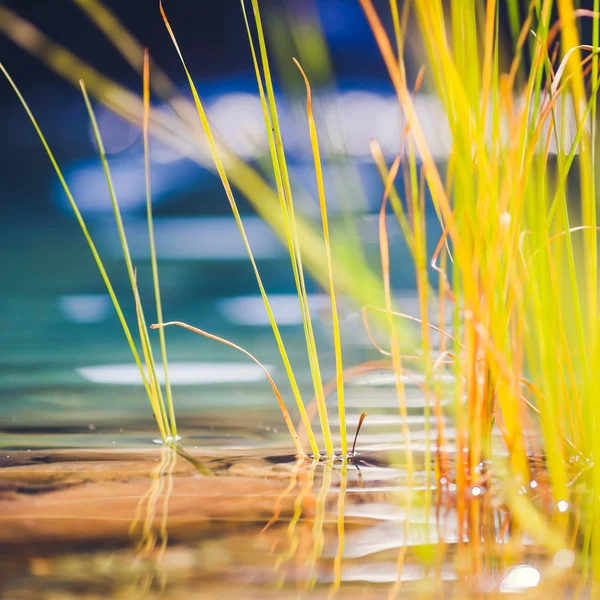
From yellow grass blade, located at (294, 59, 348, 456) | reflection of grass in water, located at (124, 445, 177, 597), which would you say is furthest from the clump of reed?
reflection of grass in water, located at (124, 445, 177, 597)

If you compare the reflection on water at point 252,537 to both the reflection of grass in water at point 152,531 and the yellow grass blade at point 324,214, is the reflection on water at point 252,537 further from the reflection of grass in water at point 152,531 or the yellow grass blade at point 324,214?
the yellow grass blade at point 324,214

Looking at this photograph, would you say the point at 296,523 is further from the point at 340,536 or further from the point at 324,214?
the point at 324,214

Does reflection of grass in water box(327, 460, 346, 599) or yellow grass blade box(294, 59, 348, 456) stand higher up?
yellow grass blade box(294, 59, 348, 456)

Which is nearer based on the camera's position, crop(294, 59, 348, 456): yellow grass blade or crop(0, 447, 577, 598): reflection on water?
crop(0, 447, 577, 598): reflection on water

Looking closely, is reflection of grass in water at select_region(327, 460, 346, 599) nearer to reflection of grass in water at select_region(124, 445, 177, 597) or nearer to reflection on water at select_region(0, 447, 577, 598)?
reflection on water at select_region(0, 447, 577, 598)

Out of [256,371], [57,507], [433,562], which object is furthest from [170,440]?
[256,371]

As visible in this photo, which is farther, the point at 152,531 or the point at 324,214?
the point at 324,214

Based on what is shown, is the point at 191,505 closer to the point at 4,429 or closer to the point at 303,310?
the point at 303,310

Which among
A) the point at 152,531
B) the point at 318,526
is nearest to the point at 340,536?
the point at 318,526

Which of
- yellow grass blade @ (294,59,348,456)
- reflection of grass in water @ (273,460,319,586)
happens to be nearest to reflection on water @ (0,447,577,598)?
reflection of grass in water @ (273,460,319,586)

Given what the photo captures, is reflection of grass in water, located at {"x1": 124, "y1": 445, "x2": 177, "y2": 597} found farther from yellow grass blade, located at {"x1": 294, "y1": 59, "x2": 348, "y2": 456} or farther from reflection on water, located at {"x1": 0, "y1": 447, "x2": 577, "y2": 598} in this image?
yellow grass blade, located at {"x1": 294, "y1": 59, "x2": 348, "y2": 456}

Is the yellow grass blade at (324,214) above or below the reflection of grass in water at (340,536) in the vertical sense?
above

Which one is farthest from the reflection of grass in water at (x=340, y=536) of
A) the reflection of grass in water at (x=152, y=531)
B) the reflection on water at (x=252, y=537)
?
the reflection of grass in water at (x=152, y=531)

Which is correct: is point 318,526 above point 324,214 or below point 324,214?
below
